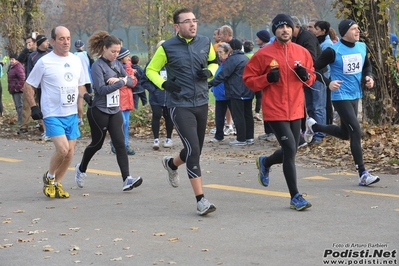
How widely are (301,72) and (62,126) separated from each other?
286 cm

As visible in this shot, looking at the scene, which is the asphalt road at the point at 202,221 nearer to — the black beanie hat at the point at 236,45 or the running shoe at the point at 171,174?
the running shoe at the point at 171,174

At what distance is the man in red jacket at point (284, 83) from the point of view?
9.04m

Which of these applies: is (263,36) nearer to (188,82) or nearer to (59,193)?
(59,193)

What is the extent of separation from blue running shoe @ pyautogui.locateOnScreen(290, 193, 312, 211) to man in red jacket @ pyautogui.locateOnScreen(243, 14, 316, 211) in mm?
12

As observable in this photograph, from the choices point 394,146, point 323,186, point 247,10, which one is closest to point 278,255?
point 323,186

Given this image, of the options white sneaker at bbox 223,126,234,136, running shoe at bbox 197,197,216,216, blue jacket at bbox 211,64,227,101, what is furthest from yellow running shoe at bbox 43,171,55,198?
white sneaker at bbox 223,126,234,136

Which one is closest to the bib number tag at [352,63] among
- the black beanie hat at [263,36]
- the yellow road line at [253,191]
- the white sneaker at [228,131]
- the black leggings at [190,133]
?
the yellow road line at [253,191]

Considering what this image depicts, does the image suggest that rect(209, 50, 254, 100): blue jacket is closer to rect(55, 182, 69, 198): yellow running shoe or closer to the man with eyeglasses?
rect(55, 182, 69, 198): yellow running shoe

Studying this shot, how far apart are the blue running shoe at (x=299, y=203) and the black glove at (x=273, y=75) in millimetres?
1159

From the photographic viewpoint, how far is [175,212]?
9180 millimetres

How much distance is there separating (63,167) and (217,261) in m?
4.08

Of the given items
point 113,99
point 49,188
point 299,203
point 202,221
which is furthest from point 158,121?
point 202,221

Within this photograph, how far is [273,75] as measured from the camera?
351 inches

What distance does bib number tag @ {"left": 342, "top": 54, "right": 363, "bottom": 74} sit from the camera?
10609 mm
